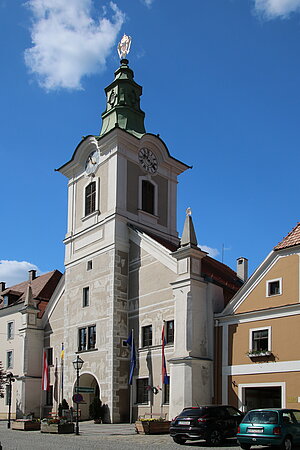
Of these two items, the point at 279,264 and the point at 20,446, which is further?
the point at 279,264

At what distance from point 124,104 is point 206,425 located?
2567 centimetres

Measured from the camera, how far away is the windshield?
17.6 meters

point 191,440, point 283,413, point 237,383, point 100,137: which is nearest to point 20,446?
point 191,440

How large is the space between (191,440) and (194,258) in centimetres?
1036

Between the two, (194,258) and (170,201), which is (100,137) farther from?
(194,258)

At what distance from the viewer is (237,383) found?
27.0 m

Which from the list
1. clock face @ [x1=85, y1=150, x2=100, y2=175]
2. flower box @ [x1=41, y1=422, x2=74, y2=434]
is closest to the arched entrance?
flower box @ [x1=41, y1=422, x2=74, y2=434]

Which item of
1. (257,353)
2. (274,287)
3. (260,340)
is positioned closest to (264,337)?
(260,340)

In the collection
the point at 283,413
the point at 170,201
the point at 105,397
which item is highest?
the point at 170,201

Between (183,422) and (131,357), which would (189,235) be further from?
(183,422)

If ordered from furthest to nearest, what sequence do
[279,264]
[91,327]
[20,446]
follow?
[91,327], [279,264], [20,446]

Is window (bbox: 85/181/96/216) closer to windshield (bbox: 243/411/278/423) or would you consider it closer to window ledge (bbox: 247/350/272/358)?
window ledge (bbox: 247/350/272/358)

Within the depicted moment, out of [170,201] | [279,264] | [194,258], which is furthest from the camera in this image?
[170,201]

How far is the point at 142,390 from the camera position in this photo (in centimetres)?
3194
